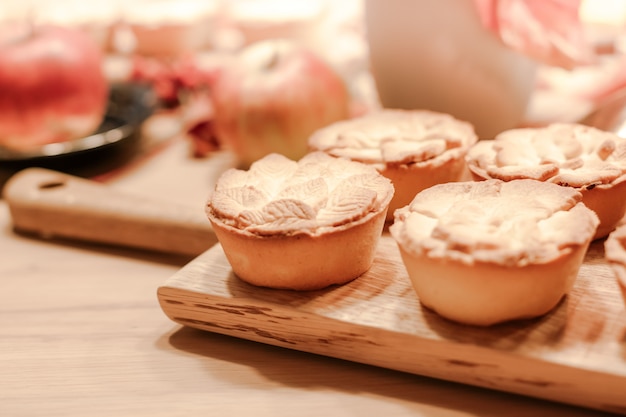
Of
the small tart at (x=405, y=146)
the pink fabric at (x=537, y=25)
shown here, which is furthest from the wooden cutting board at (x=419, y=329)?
the pink fabric at (x=537, y=25)

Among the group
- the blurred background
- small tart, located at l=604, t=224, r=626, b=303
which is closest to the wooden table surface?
small tart, located at l=604, t=224, r=626, b=303

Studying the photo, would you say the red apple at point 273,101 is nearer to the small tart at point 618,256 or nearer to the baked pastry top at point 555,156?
the baked pastry top at point 555,156

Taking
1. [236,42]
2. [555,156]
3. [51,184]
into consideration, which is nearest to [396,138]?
[555,156]

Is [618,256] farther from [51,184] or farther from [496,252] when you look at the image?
[51,184]

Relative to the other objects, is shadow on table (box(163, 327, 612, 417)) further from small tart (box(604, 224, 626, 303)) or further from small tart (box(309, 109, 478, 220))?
small tart (box(309, 109, 478, 220))

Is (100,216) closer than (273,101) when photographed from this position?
Yes

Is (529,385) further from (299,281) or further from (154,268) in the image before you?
(154,268)

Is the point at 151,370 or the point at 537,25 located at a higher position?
the point at 537,25
